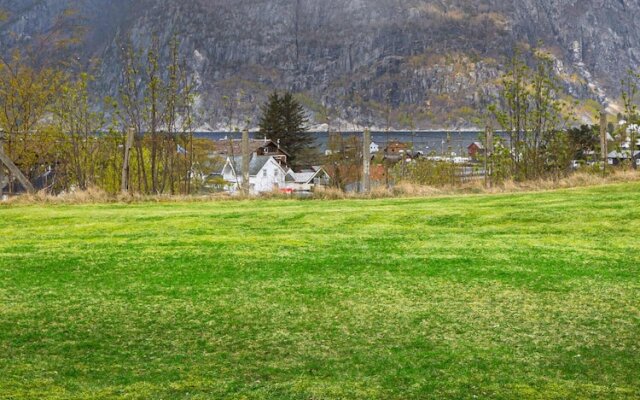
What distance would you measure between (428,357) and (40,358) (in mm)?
2379

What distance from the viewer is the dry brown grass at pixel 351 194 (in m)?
14.4

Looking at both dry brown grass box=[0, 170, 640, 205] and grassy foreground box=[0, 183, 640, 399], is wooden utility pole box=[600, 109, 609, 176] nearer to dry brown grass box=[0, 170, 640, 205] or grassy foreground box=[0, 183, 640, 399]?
dry brown grass box=[0, 170, 640, 205]

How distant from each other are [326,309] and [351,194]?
949cm

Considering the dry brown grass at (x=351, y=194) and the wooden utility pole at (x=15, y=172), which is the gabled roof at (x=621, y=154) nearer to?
the dry brown grass at (x=351, y=194)

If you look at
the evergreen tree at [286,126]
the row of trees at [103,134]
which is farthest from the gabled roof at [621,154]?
the evergreen tree at [286,126]

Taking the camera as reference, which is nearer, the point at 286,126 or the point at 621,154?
the point at 621,154

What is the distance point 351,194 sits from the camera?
15.3 meters

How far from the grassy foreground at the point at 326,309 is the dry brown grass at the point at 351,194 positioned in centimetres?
418

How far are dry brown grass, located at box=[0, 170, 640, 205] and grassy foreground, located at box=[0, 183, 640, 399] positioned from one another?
13.7 ft

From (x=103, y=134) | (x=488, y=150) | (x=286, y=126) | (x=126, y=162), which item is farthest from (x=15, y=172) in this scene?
(x=286, y=126)

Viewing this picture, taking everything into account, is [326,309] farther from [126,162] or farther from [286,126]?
[286,126]

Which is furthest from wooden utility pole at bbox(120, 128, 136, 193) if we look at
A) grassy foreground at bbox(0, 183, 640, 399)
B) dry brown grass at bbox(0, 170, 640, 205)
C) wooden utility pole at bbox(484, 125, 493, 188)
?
wooden utility pole at bbox(484, 125, 493, 188)

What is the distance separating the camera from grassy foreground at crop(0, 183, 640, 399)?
433 centimetres

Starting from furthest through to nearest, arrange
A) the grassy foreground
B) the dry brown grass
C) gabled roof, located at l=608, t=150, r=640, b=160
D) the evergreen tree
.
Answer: the evergreen tree → gabled roof, located at l=608, t=150, r=640, b=160 → the dry brown grass → the grassy foreground
